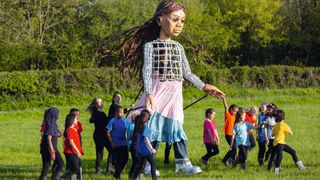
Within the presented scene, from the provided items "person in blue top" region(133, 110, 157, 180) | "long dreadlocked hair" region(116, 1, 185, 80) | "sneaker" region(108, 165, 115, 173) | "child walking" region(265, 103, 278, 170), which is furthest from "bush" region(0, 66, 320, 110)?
"person in blue top" region(133, 110, 157, 180)

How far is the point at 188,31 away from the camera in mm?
46062

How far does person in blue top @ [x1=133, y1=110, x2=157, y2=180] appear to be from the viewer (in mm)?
11977

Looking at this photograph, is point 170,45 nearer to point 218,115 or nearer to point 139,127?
point 139,127

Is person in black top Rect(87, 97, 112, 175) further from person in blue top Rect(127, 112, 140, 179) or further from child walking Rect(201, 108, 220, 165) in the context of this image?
child walking Rect(201, 108, 220, 165)

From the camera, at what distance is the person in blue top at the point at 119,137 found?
12.9 metres

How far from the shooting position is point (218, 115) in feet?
98.3

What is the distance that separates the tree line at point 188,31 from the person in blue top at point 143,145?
92.5 ft

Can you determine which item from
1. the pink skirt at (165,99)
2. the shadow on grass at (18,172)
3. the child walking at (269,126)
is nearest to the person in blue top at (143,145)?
the pink skirt at (165,99)

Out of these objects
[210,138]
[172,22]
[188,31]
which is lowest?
[210,138]

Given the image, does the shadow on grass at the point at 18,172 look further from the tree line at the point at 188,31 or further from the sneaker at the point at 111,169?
the tree line at the point at 188,31

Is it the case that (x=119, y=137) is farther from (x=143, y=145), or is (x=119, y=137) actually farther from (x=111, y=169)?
(x=111, y=169)

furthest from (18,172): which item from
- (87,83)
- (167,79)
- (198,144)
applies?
(87,83)

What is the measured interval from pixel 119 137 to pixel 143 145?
1.01 meters

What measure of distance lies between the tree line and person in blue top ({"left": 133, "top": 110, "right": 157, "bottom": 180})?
92.5ft
